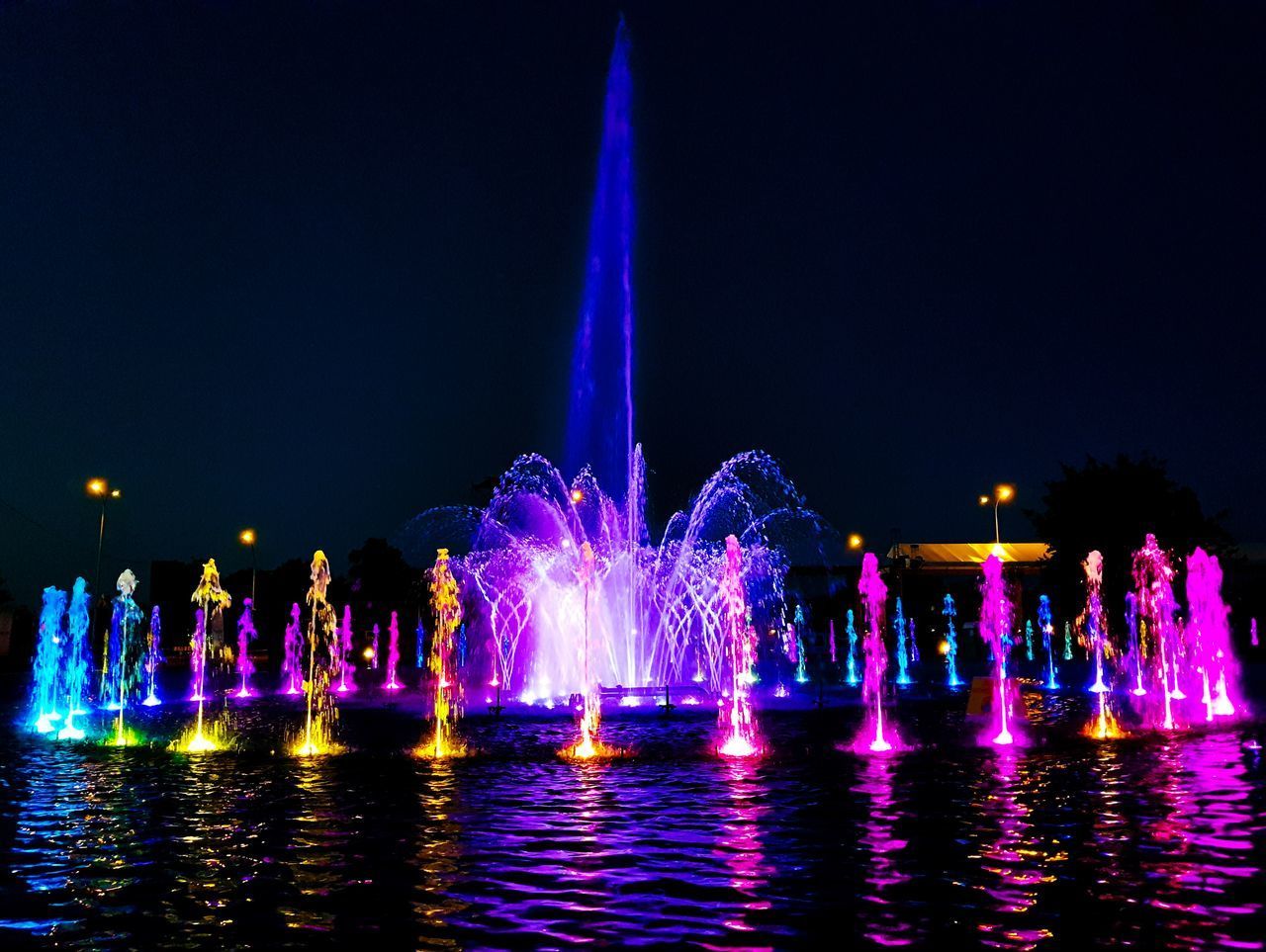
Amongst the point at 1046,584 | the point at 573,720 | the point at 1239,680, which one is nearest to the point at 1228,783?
the point at 573,720

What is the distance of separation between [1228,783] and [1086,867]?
548 cm

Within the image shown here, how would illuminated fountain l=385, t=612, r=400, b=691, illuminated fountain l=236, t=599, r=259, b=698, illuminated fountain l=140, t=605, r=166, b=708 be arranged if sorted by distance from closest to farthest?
illuminated fountain l=140, t=605, r=166, b=708
illuminated fountain l=236, t=599, r=259, b=698
illuminated fountain l=385, t=612, r=400, b=691

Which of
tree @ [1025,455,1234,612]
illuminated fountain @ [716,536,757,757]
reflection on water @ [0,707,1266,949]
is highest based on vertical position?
tree @ [1025,455,1234,612]

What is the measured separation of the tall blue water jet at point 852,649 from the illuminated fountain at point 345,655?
16.6 meters

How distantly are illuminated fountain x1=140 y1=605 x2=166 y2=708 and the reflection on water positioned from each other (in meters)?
14.7

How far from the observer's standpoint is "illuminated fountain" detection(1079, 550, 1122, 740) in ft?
64.5

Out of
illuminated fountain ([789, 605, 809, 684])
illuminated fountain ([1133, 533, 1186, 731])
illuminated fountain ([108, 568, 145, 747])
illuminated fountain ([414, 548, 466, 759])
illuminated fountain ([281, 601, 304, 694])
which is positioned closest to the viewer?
illuminated fountain ([414, 548, 466, 759])

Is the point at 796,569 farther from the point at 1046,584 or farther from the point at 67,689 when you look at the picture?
the point at 67,689

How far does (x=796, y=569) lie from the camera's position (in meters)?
83.4

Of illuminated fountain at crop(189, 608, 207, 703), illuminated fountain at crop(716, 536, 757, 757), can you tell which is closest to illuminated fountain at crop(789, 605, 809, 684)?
illuminated fountain at crop(716, 536, 757, 757)

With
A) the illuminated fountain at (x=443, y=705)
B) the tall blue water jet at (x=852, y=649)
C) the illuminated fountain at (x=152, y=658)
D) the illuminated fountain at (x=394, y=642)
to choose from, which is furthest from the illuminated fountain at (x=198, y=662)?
the tall blue water jet at (x=852, y=649)

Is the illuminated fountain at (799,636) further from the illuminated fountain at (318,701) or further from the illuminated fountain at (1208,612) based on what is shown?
the illuminated fountain at (318,701)

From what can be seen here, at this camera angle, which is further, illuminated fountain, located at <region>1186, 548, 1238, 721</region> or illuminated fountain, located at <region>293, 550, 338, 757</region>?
illuminated fountain, located at <region>1186, 548, 1238, 721</region>

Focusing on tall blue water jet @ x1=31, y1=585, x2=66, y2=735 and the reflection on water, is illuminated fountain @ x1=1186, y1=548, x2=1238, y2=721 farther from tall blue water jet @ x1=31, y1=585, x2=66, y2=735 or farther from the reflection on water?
tall blue water jet @ x1=31, y1=585, x2=66, y2=735
